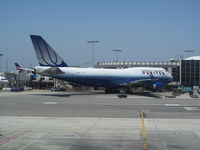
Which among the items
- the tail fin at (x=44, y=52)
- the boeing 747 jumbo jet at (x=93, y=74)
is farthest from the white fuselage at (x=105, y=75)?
the tail fin at (x=44, y=52)

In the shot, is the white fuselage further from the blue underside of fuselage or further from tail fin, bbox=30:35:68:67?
tail fin, bbox=30:35:68:67

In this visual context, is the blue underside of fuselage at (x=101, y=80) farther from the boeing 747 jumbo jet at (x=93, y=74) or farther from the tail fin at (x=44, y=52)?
the tail fin at (x=44, y=52)

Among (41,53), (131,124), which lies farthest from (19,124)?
(41,53)

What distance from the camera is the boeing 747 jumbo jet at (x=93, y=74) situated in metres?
53.1

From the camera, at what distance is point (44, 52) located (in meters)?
53.9

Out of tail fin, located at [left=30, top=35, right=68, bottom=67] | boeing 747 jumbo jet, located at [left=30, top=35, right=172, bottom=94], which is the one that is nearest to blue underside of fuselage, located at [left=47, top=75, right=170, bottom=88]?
boeing 747 jumbo jet, located at [left=30, top=35, right=172, bottom=94]

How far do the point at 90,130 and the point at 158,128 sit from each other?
4.01 m

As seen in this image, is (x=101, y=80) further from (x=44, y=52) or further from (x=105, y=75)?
(x=44, y=52)

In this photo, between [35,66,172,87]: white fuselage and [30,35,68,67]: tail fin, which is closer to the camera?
[30,35,68,67]: tail fin

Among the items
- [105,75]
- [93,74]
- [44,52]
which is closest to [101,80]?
[105,75]

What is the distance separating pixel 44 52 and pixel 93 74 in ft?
33.7

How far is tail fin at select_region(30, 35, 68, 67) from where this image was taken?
53.0 m

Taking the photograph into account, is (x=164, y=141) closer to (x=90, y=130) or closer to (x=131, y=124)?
(x=90, y=130)

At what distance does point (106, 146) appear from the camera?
44.4 ft
